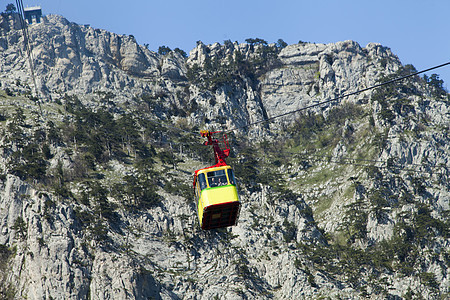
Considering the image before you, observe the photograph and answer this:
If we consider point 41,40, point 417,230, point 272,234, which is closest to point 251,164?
point 272,234

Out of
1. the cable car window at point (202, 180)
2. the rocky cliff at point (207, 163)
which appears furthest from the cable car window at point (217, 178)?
the rocky cliff at point (207, 163)

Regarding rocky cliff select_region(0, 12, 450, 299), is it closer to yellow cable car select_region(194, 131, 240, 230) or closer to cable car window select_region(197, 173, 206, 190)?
yellow cable car select_region(194, 131, 240, 230)

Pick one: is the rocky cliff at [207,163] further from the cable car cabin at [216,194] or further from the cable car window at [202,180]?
the cable car window at [202,180]

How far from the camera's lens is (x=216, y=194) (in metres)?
40.9

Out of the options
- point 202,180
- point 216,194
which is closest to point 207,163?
point 202,180

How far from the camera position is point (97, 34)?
607 ft

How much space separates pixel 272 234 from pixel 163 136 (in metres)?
50.4

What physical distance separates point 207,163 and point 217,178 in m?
88.5

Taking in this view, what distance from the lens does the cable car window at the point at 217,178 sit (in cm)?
4138

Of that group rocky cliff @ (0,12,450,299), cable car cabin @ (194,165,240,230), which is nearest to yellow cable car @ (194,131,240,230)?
cable car cabin @ (194,165,240,230)

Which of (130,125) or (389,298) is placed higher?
(130,125)

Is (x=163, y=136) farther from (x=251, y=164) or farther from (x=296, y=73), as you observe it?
A: (x=296, y=73)

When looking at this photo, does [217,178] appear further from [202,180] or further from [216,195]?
[216,195]

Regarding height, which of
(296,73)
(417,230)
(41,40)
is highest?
(41,40)
